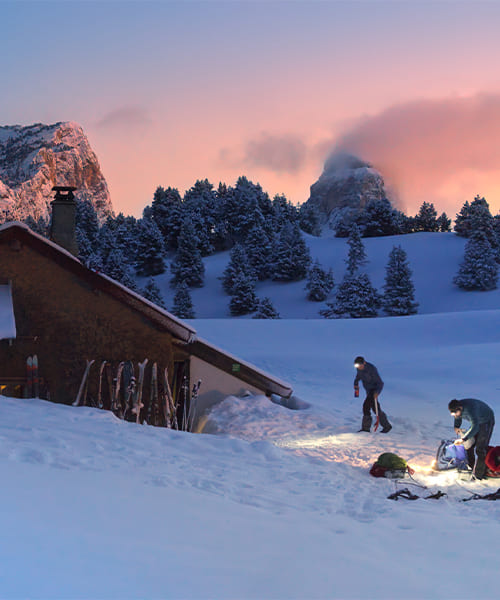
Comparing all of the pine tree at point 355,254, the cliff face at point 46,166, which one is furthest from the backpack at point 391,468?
the cliff face at point 46,166

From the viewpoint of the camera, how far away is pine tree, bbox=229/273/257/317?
147 ft

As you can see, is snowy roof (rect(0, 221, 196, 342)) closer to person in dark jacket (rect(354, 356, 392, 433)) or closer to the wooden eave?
the wooden eave

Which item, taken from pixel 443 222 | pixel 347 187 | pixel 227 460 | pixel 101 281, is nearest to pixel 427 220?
pixel 443 222

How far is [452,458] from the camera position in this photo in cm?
948

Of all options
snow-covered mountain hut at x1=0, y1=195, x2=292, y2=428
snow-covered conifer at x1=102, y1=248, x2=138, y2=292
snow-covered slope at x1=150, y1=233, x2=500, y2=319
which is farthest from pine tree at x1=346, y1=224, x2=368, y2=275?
snow-covered mountain hut at x1=0, y1=195, x2=292, y2=428

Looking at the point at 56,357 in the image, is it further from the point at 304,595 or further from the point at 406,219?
the point at 406,219

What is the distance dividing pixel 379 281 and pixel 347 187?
69062 millimetres

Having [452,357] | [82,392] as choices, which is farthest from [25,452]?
[452,357]

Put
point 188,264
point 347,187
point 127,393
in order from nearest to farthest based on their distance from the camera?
point 127,393 < point 188,264 < point 347,187

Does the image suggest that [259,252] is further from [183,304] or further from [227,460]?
[227,460]

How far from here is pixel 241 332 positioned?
93.0 ft

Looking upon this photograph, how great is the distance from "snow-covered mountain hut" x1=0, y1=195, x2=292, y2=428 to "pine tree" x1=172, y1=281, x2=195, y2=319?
30809 mm

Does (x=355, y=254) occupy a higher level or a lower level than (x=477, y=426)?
higher

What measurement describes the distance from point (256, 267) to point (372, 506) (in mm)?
44947
